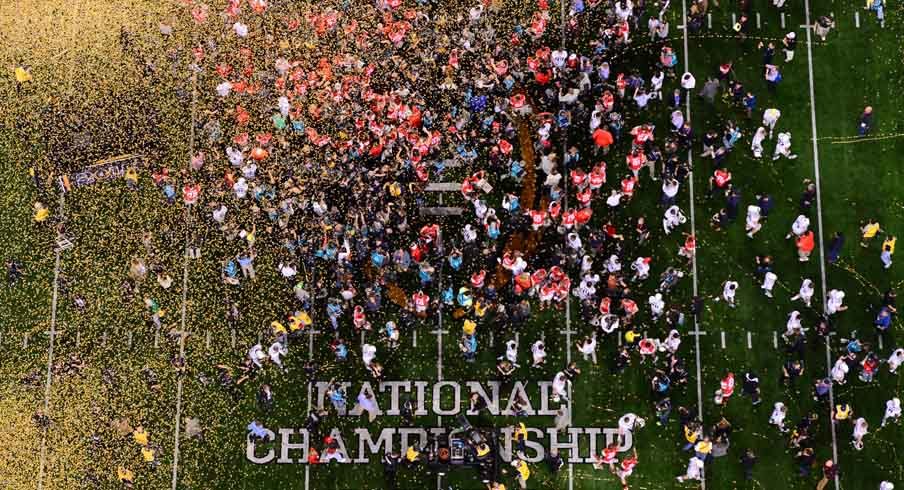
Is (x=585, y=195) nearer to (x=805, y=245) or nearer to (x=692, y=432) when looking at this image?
(x=805, y=245)

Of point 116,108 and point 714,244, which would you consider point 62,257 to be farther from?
point 714,244

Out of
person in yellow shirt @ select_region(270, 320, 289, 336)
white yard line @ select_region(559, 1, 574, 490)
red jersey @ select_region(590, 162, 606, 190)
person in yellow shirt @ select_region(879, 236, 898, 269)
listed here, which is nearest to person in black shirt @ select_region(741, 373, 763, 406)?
white yard line @ select_region(559, 1, 574, 490)

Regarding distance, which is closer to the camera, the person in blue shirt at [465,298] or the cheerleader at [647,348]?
the cheerleader at [647,348]

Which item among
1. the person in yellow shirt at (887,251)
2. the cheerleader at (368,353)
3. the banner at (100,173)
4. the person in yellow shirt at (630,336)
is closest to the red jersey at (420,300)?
the cheerleader at (368,353)

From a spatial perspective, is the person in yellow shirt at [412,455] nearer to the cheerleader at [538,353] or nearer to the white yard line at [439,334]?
the white yard line at [439,334]

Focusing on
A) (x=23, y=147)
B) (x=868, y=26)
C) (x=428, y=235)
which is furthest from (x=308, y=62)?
(x=868, y=26)

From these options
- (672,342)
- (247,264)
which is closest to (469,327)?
(672,342)
